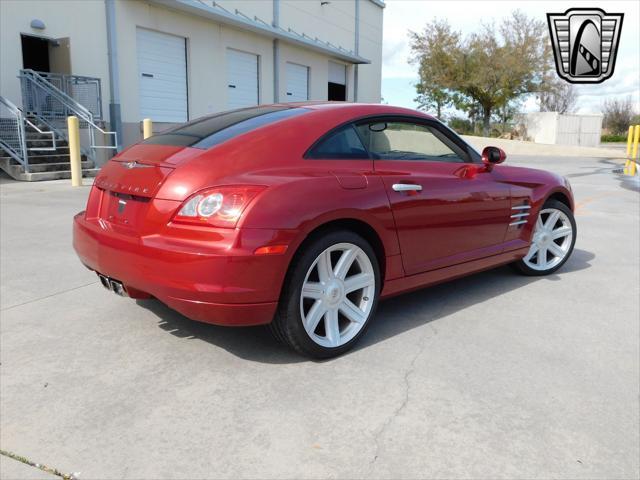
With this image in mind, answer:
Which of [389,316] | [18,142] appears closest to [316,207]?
[389,316]

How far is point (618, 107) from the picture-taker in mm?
58031

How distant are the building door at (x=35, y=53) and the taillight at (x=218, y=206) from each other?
564 inches

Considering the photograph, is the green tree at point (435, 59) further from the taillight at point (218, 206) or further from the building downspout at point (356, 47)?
the taillight at point (218, 206)

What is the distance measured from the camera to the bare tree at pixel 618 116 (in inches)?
2231

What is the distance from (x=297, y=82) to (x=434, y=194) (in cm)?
2309

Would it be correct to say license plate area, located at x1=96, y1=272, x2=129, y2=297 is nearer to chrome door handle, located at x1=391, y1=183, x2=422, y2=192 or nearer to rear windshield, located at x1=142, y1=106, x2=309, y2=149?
rear windshield, located at x1=142, y1=106, x2=309, y2=149

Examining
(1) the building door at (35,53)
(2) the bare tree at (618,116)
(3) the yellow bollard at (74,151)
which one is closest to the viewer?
(3) the yellow bollard at (74,151)

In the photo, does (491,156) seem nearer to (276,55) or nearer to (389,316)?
(389,316)

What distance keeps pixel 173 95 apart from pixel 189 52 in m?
1.59

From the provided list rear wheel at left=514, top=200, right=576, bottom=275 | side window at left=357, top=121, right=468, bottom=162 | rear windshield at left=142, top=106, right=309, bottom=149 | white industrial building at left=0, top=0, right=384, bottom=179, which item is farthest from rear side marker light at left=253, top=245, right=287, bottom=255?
white industrial building at left=0, top=0, right=384, bottom=179

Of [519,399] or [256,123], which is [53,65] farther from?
[519,399]

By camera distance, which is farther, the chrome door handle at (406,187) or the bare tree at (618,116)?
the bare tree at (618,116)

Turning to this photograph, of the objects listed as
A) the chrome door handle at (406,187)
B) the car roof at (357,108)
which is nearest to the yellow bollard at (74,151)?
the car roof at (357,108)

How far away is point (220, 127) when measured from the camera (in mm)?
3594
